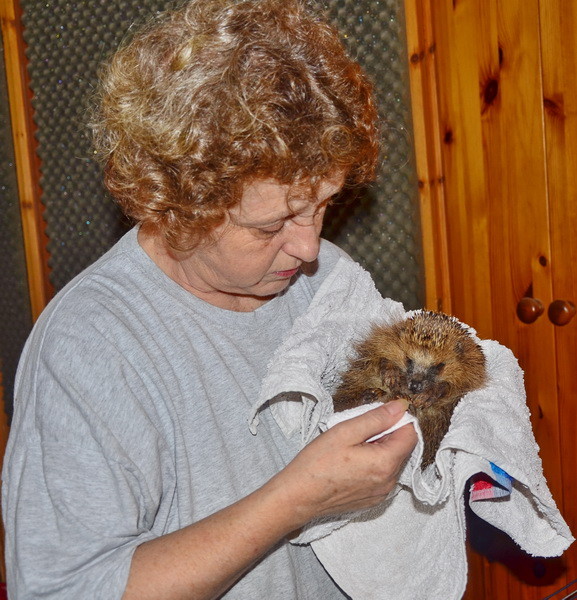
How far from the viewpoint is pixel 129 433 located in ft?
4.16

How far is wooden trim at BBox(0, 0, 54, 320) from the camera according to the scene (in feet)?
9.28

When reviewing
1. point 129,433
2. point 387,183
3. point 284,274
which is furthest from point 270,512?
point 387,183

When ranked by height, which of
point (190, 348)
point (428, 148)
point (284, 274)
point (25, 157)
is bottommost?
point (190, 348)

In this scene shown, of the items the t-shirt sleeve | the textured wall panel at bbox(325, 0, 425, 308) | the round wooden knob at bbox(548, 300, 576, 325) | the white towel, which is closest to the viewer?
the t-shirt sleeve

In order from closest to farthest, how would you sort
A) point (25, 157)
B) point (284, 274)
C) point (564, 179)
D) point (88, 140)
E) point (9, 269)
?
point (284, 274) < point (564, 179) < point (88, 140) < point (25, 157) < point (9, 269)

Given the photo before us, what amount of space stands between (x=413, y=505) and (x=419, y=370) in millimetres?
305

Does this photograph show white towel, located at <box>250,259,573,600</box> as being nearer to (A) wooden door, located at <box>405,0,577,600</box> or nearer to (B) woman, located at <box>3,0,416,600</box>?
(B) woman, located at <box>3,0,416,600</box>

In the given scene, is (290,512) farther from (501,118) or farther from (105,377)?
(501,118)

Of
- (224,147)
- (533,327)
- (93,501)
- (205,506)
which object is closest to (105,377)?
(93,501)

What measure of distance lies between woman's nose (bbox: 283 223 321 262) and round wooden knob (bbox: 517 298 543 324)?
0.94 meters

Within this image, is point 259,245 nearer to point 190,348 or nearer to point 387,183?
point 190,348

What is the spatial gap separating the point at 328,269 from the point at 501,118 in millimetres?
704

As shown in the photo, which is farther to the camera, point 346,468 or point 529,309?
point 529,309

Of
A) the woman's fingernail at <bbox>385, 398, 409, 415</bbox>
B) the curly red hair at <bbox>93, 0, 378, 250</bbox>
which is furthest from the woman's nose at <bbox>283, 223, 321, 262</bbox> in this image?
the woman's fingernail at <bbox>385, 398, 409, 415</bbox>
